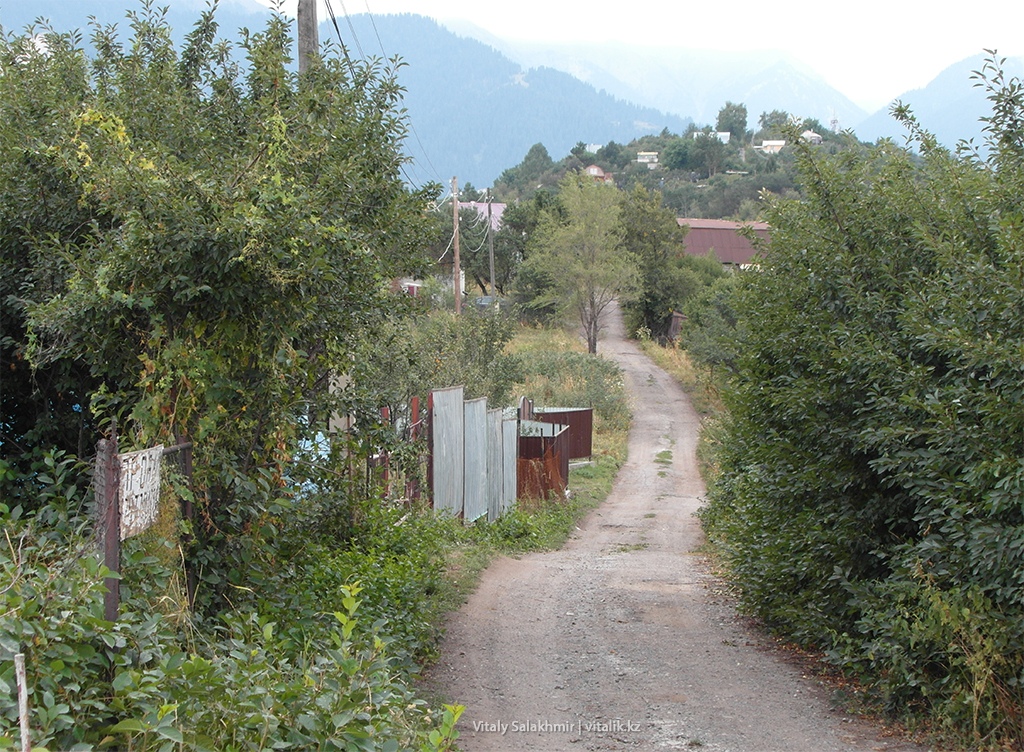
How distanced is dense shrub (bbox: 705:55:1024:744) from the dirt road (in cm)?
52

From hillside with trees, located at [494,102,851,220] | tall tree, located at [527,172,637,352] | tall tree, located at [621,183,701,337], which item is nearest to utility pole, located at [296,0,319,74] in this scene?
tall tree, located at [527,172,637,352]

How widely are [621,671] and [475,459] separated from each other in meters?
8.37

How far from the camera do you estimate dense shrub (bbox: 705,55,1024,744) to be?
5.34m

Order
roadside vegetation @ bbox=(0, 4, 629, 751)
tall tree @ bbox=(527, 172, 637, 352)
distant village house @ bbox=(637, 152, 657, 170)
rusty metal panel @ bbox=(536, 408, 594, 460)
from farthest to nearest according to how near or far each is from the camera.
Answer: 1. distant village house @ bbox=(637, 152, 657, 170)
2. tall tree @ bbox=(527, 172, 637, 352)
3. rusty metal panel @ bbox=(536, 408, 594, 460)
4. roadside vegetation @ bbox=(0, 4, 629, 751)

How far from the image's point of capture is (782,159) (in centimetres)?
9669

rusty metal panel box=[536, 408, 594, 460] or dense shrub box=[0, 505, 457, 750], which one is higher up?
dense shrub box=[0, 505, 457, 750]

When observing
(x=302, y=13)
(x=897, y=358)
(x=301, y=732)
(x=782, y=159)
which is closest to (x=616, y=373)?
(x=302, y=13)

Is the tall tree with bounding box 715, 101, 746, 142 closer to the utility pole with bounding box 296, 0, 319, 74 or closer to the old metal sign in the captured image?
the utility pole with bounding box 296, 0, 319, 74

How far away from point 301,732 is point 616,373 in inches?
1458

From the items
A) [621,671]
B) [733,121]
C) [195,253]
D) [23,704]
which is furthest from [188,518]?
[733,121]

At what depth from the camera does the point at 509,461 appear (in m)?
18.2

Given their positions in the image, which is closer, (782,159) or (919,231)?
(919,231)

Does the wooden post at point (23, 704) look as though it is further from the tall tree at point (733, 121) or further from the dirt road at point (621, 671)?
the tall tree at point (733, 121)

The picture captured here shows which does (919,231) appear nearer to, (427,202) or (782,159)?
(427,202)
